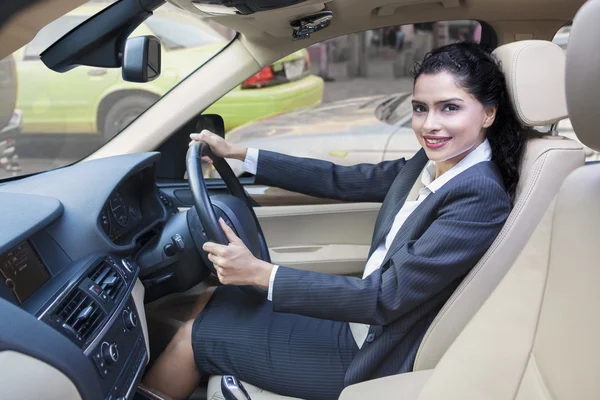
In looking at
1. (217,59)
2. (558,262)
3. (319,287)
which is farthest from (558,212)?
(217,59)

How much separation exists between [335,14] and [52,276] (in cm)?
117

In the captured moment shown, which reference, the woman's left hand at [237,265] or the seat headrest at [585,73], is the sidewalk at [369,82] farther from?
the seat headrest at [585,73]

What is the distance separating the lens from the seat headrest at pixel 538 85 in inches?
57.1

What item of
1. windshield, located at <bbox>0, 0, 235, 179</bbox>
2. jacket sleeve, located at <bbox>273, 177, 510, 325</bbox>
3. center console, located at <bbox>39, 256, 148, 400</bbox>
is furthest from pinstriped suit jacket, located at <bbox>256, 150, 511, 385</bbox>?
windshield, located at <bbox>0, 0, 235, 179</bbox>

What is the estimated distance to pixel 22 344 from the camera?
45.6 inches

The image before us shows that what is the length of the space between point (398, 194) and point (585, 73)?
0.88 m

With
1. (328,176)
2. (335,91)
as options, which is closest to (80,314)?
(328,176)

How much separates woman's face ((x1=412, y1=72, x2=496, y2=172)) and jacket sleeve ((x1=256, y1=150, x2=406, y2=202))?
473mm

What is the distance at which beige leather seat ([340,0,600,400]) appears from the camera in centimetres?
98

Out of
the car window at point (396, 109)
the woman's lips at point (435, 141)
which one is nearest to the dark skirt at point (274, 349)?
the woman's lips at point (435, 141)

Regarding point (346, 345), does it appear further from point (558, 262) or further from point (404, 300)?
point (558, 262)

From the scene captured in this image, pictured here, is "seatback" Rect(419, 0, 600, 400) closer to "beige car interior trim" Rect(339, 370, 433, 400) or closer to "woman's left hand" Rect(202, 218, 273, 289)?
"beige car interior trim" Rect(339, 370, 433, 400)

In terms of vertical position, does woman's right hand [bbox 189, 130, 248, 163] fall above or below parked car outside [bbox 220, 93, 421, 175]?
above

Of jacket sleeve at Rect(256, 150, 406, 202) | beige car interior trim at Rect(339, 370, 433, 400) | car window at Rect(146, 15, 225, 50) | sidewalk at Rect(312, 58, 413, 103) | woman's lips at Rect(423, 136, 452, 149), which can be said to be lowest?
sidewalk at Rect(312, 58, 413, 103)
